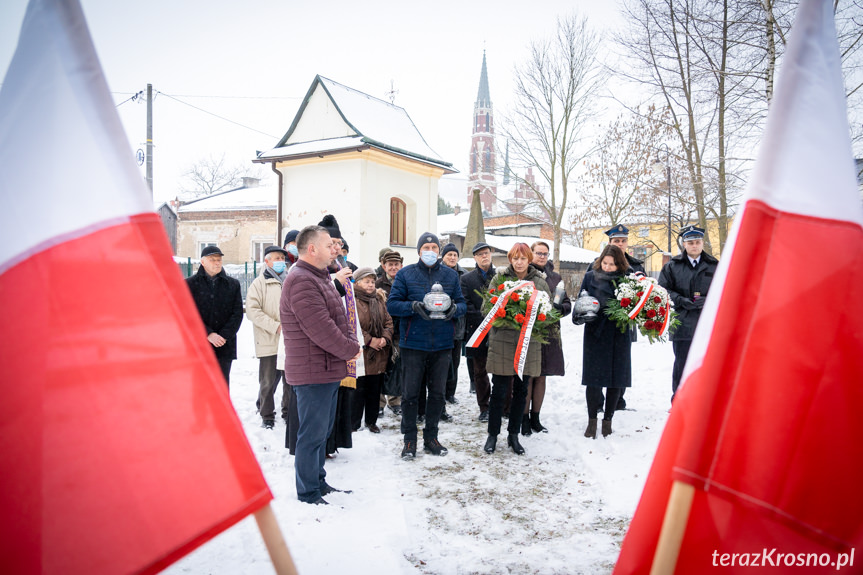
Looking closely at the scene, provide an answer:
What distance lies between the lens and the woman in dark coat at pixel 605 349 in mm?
6086

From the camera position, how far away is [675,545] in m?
1.71

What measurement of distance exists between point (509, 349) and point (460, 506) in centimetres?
181

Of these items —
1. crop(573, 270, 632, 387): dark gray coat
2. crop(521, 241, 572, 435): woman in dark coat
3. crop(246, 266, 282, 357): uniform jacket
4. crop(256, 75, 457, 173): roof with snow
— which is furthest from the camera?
crop(256, 75, 457, 173): roof with snow

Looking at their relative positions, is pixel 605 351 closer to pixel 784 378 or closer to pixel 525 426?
pixel 525 426

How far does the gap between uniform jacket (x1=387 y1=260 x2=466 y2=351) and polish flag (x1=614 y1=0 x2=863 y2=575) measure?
3820 millimetres

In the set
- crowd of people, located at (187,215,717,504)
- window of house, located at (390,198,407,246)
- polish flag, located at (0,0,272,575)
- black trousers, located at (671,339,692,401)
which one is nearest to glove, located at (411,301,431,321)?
crowd of people, located at (187,215,717,504)

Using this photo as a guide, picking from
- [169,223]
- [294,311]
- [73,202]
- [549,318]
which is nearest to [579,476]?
[549,318]

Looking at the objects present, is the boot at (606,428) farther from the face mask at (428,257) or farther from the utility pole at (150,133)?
the utility pole at (150,133)

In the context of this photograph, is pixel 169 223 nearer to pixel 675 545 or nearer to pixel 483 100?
pixel 675 545

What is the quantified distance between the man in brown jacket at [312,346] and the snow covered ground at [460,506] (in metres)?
0.39

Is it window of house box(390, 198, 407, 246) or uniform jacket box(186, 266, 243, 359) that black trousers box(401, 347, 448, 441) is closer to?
uniform jacket box(186, 266, 243, 359)

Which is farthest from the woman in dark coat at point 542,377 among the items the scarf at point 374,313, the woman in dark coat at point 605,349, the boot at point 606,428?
the scarf at point 374,313

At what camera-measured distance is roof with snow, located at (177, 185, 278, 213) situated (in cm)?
3388

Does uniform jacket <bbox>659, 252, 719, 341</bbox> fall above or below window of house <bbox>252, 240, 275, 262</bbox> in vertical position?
below
